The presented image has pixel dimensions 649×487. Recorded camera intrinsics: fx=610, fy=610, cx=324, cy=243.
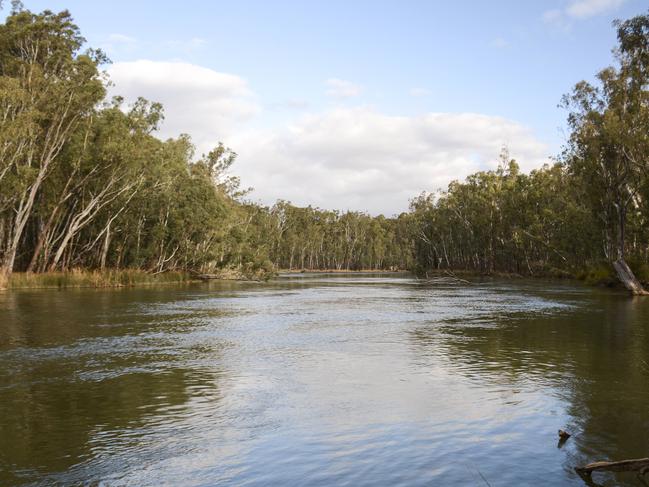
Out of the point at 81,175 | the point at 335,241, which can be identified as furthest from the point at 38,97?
the point at 335,241

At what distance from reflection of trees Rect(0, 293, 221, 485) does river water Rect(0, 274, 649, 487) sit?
44mm

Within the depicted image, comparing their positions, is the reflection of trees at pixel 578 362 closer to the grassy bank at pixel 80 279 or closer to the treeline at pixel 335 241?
the grassy bank at pixel 80 279

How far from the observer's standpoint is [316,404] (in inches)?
459

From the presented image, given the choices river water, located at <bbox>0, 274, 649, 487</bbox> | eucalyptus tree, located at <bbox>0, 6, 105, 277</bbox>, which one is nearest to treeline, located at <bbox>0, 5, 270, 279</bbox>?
eucalyptus tree, located at <bbox>0, 6, 105, 277</bbox>

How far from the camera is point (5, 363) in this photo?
15.5 meters

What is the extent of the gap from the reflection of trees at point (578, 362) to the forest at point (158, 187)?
12173mm

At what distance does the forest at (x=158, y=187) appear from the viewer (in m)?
45.1

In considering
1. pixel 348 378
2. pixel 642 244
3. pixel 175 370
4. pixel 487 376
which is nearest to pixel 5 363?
pixel 175 370

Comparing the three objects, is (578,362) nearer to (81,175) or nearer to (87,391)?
(87,391)

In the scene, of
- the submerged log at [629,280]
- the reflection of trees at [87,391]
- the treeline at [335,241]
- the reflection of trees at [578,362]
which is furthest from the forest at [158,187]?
the treeline at [335,241]

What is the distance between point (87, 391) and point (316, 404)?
4.82 metres

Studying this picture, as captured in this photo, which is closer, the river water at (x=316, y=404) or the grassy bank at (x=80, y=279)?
the river water at (x=316, y=404)

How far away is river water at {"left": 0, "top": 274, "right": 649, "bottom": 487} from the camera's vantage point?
26.6 feet

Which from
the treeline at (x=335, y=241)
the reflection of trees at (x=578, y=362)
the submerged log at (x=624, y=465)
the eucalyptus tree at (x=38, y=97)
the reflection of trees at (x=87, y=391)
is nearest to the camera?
the submerged log at (x=624, y=465)
